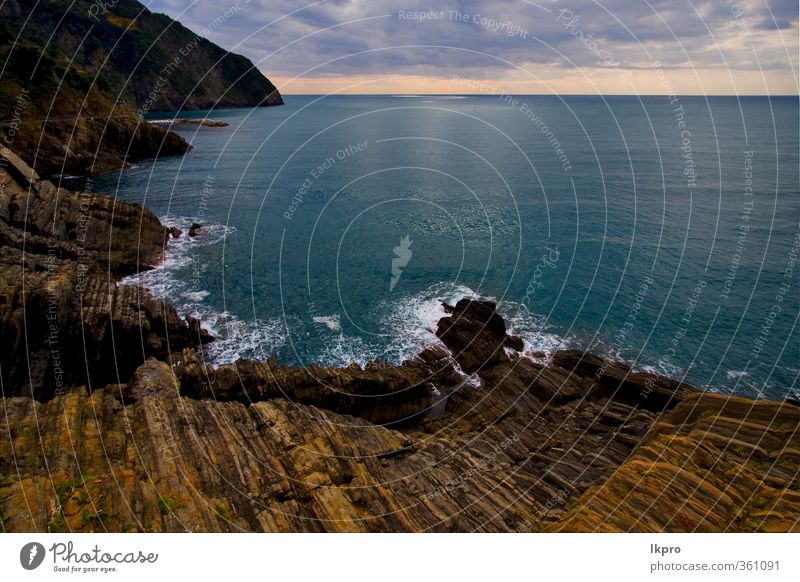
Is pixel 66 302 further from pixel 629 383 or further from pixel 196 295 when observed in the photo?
pixel 629 383

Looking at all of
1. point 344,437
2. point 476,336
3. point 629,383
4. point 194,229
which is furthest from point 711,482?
point 194,229

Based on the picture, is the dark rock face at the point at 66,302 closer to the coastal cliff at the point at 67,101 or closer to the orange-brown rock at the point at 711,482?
the coastal cliff at the point at 67,101

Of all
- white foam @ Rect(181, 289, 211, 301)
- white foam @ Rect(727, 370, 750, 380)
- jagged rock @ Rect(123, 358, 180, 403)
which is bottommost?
white foam @ Rect(727, 370, 750, 380)

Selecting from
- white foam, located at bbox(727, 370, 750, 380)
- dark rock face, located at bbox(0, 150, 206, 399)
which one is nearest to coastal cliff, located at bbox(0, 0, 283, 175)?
dark rock face, located at bbox(0, 150, 206, 399)

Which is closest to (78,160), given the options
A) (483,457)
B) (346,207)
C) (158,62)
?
(346,207)
